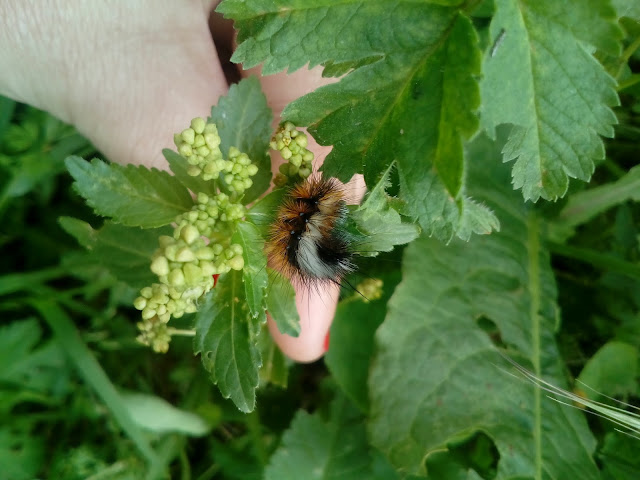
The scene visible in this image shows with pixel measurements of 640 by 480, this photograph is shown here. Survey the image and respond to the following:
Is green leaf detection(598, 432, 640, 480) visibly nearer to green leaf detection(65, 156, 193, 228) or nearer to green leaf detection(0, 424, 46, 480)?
green leaf detection(65, 156, 193, 228)

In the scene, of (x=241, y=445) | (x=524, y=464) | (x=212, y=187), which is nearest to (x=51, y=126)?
(x=212, y=187)

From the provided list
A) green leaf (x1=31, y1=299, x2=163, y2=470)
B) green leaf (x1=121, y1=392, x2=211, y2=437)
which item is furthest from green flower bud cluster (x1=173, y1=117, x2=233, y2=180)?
green leaf (x1=121, y1=392, x2=211, y2=437)

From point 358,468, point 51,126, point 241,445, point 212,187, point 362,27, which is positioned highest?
point 362,27

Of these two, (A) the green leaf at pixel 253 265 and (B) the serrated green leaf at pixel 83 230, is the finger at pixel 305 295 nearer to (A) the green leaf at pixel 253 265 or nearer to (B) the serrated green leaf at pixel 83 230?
(A) the green leaf at pixel 253 265

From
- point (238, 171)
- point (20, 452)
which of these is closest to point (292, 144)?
point (238, 171)

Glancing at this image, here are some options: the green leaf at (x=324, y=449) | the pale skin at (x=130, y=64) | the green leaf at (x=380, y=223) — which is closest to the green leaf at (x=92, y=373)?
the green leaf at (x=324, y=449)

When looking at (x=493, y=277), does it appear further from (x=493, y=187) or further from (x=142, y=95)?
(x=142, y=95)
